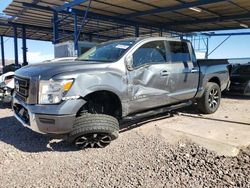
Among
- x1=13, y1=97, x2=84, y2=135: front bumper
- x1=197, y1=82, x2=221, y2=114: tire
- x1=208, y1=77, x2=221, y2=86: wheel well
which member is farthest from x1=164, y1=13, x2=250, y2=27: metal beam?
x1=13, y1=97, x2=84, y2=135: front bumper

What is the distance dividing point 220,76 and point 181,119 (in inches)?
74.5

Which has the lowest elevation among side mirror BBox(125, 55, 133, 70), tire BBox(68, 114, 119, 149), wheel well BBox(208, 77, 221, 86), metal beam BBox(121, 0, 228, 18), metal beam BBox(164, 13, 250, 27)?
tire BBox(68, 114, 119, 149)

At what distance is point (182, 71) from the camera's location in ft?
19.1

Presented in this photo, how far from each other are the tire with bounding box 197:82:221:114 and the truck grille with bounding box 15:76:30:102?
423cm

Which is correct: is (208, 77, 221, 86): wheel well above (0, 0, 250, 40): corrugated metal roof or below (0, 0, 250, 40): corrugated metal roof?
below

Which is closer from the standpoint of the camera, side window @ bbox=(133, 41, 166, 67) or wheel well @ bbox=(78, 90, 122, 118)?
wheel well @ bbox=(78, 90, 122, 118)

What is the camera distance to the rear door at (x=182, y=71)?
5641mm

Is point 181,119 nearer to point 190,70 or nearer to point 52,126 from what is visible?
point 190,70

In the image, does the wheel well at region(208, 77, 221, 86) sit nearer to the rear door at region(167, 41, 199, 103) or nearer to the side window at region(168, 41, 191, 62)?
the rear door at region(167, 41, 199, 103)

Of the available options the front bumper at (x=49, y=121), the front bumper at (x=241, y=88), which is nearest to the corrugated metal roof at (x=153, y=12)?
the front bumper at (x=241, y=88)

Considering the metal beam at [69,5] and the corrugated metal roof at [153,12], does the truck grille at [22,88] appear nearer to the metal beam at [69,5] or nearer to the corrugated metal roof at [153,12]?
the metal beam at [69,5]

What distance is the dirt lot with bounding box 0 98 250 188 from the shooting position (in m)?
3.32

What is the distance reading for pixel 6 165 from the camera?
3803 mm

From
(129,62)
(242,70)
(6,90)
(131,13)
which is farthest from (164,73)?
(131,13)
